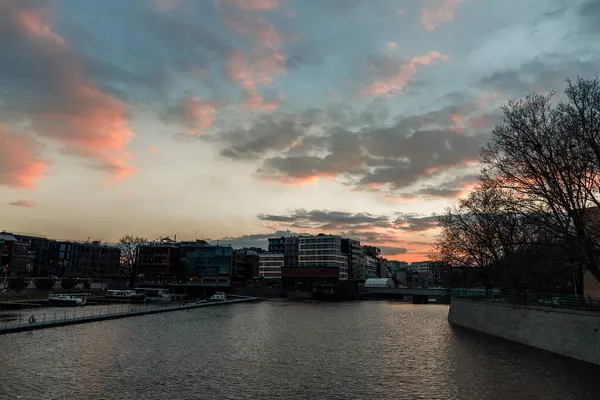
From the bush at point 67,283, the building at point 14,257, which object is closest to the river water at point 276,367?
the bush at point 67,283

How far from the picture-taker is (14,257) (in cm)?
15875

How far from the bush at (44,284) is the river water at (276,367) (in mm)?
92625

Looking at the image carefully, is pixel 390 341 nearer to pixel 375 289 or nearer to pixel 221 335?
pixel 221 335

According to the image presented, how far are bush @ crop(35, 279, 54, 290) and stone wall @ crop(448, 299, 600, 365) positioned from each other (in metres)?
125

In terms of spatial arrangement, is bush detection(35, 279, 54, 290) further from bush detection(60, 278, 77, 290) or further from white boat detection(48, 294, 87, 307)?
white boat detection(48, 294, 87, 307)

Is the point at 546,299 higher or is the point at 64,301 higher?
the point at 546,299

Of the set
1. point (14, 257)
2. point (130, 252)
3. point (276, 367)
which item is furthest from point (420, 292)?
point (14, 257)

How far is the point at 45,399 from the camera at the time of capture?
25453mm

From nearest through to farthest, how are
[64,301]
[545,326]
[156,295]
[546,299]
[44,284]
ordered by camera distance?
[545,326] → [546,299] → [64,301] → [44,284] → [156,295]

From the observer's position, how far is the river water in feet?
93.5

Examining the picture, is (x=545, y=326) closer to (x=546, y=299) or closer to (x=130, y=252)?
(x=546, y=299)

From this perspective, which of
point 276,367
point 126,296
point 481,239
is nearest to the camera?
point 276,367

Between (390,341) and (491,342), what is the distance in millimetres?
12324

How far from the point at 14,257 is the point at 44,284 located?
99.0ft
